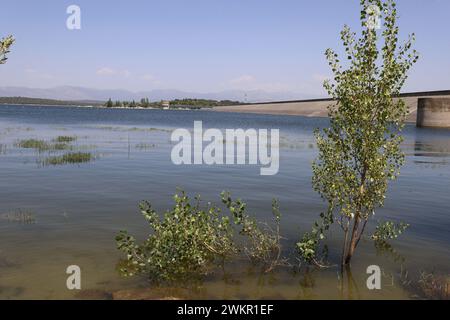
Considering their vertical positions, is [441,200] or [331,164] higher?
[331,164]

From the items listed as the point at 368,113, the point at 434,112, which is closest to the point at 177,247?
the point at 368,113

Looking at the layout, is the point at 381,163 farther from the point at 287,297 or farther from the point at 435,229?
the point at 435,229

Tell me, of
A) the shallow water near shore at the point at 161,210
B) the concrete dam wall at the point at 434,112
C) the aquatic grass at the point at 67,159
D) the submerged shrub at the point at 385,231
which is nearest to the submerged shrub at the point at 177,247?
the shallow water near shore at the point at 161,210

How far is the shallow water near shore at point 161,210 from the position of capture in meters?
14.1

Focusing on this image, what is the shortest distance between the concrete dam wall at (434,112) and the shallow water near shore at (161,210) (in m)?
81.5

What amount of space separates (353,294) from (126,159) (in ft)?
110

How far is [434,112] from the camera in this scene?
385 ft

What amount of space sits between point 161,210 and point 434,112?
112751mm

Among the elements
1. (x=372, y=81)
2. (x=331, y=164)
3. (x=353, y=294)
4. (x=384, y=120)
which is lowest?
(x=353, y=294)

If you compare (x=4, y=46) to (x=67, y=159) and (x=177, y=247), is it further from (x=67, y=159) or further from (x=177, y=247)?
(x=67, y=159)

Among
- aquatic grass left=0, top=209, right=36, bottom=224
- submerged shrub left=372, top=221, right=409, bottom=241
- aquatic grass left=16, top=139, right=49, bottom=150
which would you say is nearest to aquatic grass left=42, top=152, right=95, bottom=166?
aquatic grass left=16, top=139, right=49, bottom=150

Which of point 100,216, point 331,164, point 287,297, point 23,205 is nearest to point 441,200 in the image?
point 331,164

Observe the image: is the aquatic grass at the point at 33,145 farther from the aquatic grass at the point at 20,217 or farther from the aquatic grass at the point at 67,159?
the aquatic grass at the point at 20,217

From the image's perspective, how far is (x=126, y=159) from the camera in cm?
4400
